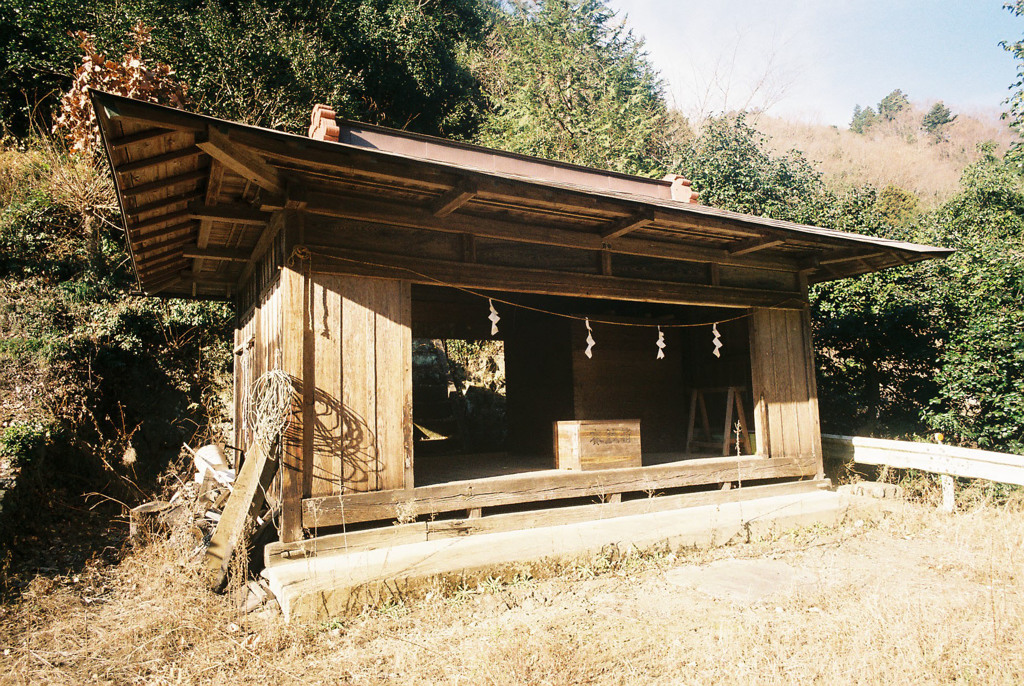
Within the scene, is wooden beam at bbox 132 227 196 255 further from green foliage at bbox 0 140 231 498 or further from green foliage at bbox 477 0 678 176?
green foliage at bbox 477 0 678 176

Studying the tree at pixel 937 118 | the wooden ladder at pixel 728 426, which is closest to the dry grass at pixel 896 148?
the tree at pixel 937 118

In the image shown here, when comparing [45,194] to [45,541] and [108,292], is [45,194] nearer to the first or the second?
[108,292]

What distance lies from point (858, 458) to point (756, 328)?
2426mm

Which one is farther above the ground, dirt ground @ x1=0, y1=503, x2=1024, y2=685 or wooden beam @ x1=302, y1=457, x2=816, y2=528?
wooden beam @ x1=302, y1=457, x2=816, y2=528

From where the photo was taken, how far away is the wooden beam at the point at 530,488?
4891 millimetres

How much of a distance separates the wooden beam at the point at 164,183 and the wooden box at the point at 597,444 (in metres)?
4.06

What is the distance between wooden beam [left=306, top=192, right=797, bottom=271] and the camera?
16.8 ft

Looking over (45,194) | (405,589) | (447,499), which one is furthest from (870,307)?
(45,194)

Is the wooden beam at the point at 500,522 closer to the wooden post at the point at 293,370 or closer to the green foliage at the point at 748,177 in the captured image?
the wooden post at the point at 293,370

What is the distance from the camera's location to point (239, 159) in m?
4.16

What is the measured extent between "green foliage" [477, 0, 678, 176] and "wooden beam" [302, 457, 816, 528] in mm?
12186

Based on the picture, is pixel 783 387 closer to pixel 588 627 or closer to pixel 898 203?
pixel 588 627

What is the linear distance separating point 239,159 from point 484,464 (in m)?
4.98

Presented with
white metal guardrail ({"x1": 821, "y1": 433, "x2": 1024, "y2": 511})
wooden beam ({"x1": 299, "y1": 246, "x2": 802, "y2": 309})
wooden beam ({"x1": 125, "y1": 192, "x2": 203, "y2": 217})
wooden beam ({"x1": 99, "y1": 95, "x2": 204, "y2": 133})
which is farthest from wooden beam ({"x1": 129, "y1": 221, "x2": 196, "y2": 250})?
white metal guardrail ({"x1": 821, "y1": 433, "x2": 1024, "y2": 511})
